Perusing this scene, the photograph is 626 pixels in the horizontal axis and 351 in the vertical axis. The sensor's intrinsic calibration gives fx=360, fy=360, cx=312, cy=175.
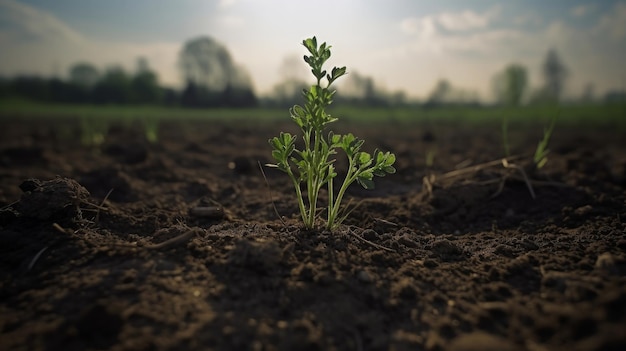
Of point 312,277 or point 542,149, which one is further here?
point 542,149

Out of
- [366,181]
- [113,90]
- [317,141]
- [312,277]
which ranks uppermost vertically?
[113,90]

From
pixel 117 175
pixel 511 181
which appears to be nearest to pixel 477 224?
pixel 511 181

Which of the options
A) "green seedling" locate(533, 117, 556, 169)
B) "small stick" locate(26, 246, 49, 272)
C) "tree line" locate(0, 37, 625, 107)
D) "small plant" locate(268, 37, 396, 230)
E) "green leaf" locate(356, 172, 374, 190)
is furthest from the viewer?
"tree line" locate(0, 37, 625, 107)

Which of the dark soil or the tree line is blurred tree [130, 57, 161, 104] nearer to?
the tree line

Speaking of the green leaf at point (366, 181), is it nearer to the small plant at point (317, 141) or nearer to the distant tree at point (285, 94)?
the small plant at point (317, 141)

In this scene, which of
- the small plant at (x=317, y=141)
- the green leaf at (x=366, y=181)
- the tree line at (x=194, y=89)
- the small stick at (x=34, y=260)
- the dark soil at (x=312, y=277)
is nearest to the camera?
the dark soil at (x=312, y=277)

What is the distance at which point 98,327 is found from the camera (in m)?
1.33

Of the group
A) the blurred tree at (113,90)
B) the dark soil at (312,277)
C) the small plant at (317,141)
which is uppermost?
the blurred tree at (113,90)

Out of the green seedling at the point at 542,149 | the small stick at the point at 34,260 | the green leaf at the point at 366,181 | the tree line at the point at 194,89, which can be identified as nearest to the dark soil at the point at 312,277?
the small stick at the point at 34,260

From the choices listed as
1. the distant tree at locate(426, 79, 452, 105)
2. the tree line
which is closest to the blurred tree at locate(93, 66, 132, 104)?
the tree line

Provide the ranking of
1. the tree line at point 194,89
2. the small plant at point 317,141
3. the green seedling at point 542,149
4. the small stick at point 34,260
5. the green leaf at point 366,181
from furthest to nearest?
the tree line at point 194,89 → the green seedling at point 542,149 → the green leaf at point 366,181 → the small plant at point 317,141 → the small stick at point 34,260

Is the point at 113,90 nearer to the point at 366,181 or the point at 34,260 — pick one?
the point at 34,260

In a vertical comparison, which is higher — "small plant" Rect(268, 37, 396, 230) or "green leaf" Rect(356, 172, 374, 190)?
"small plant" Rect(268, 37, 396, 230)

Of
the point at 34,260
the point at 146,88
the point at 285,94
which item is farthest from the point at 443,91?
the point at 34,260
